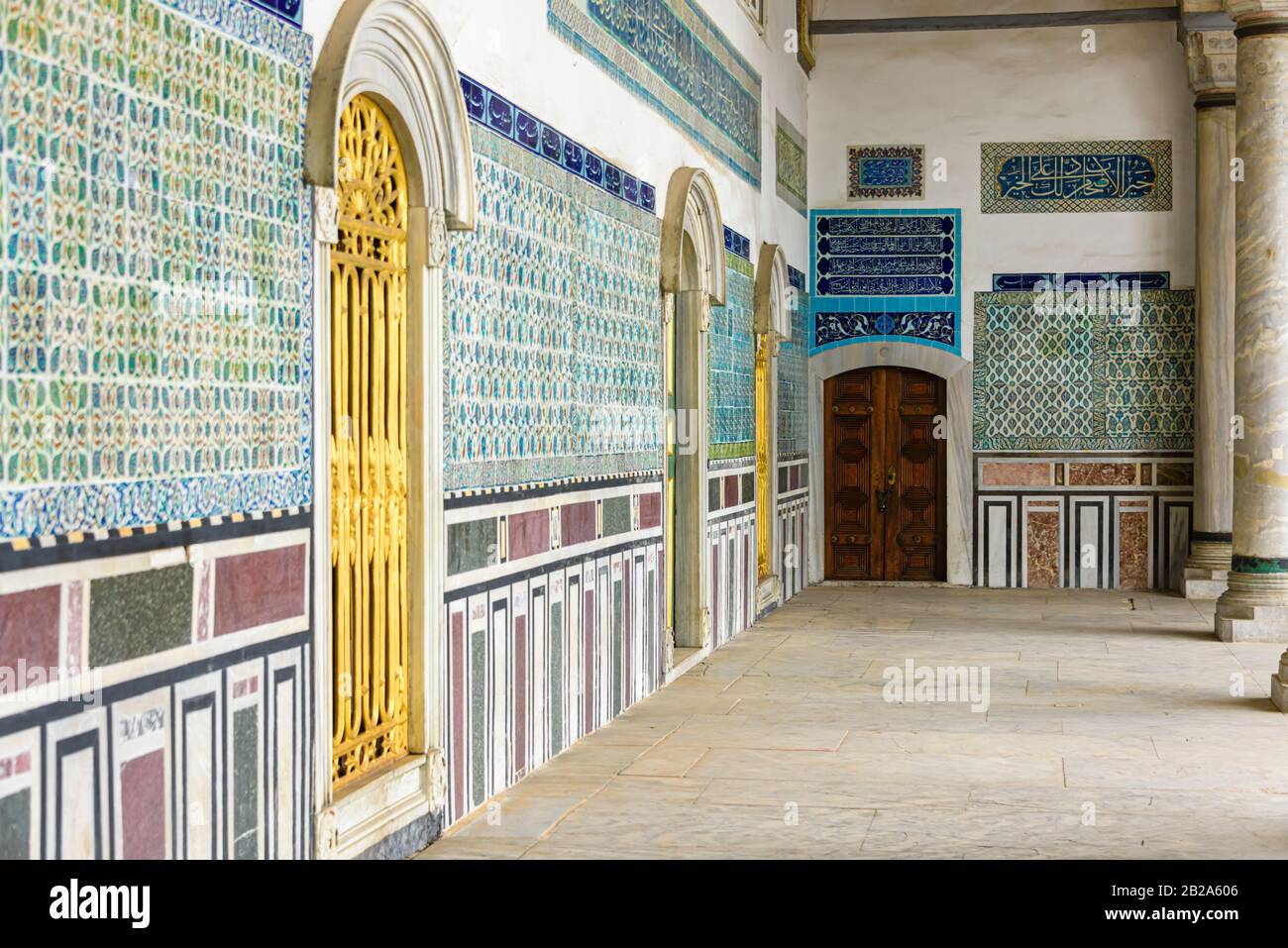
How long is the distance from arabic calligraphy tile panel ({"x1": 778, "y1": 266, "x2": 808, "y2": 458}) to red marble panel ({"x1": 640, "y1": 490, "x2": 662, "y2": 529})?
3453 mm

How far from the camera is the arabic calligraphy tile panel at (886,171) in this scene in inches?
481

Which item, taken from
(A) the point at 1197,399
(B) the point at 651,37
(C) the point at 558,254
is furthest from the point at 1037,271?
(C) the point at 558,254

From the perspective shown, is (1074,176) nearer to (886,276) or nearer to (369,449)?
(886,276)

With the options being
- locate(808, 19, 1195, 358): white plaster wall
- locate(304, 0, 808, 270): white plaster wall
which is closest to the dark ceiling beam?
locate(808, 19, 1195, 358): white plaster wall

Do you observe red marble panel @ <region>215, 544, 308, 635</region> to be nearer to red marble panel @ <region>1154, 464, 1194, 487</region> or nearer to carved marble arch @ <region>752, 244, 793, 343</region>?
carved marble arch @ <region>752, 244, 793, 343</region>

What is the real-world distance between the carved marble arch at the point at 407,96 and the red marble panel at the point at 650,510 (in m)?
2.58

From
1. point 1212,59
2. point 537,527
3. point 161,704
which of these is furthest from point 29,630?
point 1212,59

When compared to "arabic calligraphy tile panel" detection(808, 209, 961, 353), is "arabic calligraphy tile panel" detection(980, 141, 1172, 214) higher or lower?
higher

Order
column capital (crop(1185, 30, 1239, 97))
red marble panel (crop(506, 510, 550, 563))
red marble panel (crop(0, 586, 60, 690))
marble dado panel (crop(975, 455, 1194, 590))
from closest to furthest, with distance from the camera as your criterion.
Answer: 1. red marble panel (crop(0, 586, 60, 690))
2. red marble panel (crop(506, 510, 550, 563))
3. column capital (crop(1185, 30, 1239, 97))
4. marble dado panel (crop(975, 455, 1194, 590))

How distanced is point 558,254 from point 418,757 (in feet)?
6.81

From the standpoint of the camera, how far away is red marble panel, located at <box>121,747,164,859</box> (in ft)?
9.71

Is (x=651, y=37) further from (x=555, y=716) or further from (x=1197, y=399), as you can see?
(x=1197, y=399)

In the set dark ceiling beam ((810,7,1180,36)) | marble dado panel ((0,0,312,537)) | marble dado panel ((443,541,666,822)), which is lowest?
marble dado panel ((443,541,666,822))

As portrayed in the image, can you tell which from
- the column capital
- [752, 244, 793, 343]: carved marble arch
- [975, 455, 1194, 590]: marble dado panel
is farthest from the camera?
[975, 455, 1194, 590]: marble dado panel
